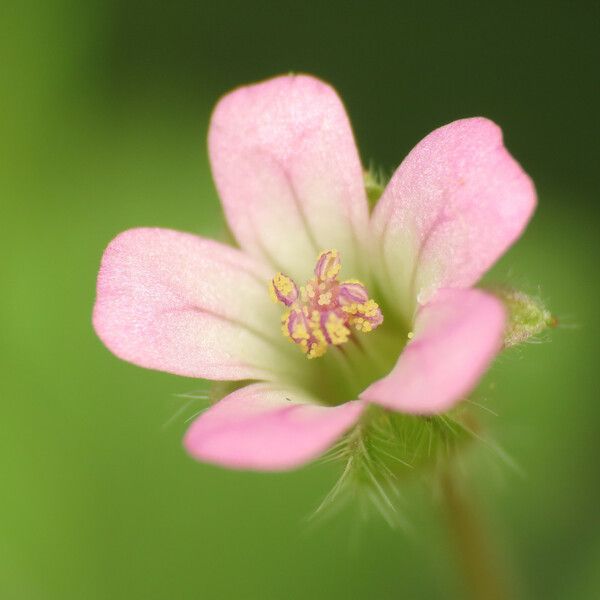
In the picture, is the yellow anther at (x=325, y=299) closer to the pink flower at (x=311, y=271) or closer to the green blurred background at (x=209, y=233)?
the pink flower at (x=311, y=271)

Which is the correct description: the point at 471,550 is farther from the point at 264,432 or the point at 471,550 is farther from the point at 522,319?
the point at 264,432

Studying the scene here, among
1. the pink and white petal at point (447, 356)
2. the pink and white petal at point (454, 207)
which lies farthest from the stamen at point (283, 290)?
the pink and white petal at point (447, 356)

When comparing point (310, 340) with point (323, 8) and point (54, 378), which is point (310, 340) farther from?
point (323, 8)

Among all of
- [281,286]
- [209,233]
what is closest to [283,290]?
[281,286]

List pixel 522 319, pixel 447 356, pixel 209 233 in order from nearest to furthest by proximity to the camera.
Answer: pixel 447 356 → pixel 522 319 → pixel 209 233

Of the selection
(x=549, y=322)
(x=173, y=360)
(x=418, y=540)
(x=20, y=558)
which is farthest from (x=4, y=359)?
(x=549, y=322)

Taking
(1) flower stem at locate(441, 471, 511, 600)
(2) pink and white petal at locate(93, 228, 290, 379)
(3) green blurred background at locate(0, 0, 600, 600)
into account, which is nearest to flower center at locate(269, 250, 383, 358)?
(2) pink and white petal at locate(93, 228, 290, 379)
